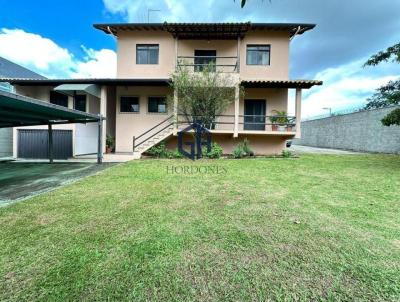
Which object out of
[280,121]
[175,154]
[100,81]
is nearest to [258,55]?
[280,121]

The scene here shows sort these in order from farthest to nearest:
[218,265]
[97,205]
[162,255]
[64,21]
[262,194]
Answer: [64,21]
[262,194]
[97,205]
[162,255]
[218,265]

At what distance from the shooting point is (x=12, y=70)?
71.6 ft

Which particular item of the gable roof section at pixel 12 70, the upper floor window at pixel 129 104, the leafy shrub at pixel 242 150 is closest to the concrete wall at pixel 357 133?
the leafy shrub at pixel 242 150

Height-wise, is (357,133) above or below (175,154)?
above

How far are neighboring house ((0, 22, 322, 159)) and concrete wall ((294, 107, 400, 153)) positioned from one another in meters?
9.07

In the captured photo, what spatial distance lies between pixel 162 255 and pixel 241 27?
44.5ft

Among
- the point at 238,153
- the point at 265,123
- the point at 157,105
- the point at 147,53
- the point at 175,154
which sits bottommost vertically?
the point at 175,154

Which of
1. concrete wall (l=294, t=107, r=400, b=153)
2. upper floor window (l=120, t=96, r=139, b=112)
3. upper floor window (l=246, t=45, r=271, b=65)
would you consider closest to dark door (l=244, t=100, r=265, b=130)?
upper floor window (l=246, t=45, r=271, b=65)

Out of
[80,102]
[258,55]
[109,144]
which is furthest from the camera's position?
[258,55]

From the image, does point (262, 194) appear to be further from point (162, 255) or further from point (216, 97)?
point (216, 97)

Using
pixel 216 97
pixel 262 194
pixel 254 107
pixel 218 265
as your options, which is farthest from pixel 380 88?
pixel 218 265

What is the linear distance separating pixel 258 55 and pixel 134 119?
31.0ft

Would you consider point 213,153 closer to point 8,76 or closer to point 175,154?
point 175,154

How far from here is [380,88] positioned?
26.9 m
